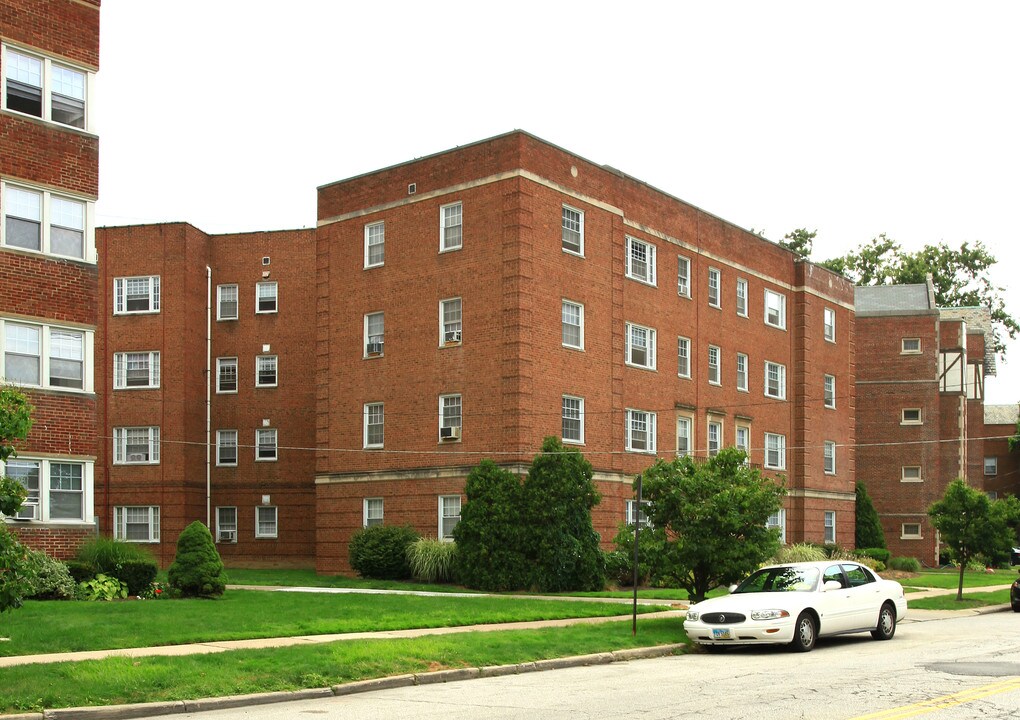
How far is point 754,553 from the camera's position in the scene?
2119cm

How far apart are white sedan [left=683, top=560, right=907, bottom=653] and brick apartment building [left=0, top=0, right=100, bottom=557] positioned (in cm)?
1591

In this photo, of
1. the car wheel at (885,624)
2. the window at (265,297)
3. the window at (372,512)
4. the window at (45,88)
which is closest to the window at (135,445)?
the window at (265,297)

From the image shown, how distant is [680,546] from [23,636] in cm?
1100

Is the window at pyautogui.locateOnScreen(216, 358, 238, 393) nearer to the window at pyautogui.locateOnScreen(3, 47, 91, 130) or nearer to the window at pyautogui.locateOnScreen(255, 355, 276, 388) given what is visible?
the window at pyautogui.locateOnScreen(255, 355, 276, 388)

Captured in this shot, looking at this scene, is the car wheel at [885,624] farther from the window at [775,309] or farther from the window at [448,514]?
the window at [775,309]

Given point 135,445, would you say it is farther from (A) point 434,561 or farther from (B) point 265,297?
(A) point 434,561

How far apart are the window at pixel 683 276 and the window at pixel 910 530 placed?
2504 cm

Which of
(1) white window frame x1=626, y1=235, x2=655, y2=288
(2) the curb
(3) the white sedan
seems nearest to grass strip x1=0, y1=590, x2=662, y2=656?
(2) the curb

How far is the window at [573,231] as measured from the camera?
120 ft

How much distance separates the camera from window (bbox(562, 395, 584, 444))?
35.9 meters

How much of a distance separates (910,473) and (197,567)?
146ft

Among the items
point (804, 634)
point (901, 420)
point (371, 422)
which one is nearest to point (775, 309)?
point (901, 420)

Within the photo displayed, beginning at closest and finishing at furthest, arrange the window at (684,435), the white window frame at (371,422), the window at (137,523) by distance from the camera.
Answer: the white window frame at (371,422) → the window at (684,435) → the window at (137,523)

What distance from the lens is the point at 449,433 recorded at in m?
35.9
